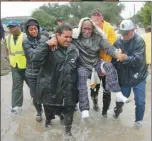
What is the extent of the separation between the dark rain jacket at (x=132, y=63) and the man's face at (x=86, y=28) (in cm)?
58

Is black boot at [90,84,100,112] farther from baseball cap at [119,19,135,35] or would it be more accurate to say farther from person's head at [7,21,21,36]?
person's head at [7,21,21,36]

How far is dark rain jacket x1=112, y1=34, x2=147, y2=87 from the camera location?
4359 mm

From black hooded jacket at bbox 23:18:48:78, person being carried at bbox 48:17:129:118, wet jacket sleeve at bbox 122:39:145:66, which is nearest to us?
person being carried at bbox 48:17:129:118

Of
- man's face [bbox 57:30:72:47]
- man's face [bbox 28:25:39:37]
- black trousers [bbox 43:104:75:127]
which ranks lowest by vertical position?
black trousers [bbox 43:104:75:127]

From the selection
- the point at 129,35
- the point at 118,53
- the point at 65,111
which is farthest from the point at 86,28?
the point at 65,111

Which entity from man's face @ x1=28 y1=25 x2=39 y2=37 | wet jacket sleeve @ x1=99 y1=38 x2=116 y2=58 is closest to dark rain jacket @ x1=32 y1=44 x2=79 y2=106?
wet jacket sleeve @ x1=99 y1=38 x2=116 y2=58

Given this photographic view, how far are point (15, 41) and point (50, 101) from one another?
5.65 feet

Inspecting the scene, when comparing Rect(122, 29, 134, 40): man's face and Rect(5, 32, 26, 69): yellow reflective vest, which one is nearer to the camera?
Rect(122, 29, 134, 40): man's face

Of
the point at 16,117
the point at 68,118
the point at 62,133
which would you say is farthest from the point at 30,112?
the point at 68,118

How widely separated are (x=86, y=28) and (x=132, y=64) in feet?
2.79

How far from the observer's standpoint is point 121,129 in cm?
484

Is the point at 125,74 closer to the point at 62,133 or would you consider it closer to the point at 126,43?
the point at 126,43

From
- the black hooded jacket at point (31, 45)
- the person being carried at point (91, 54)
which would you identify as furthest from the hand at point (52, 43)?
the black hooded jacket at point (31, 45)

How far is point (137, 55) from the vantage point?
170 inches
